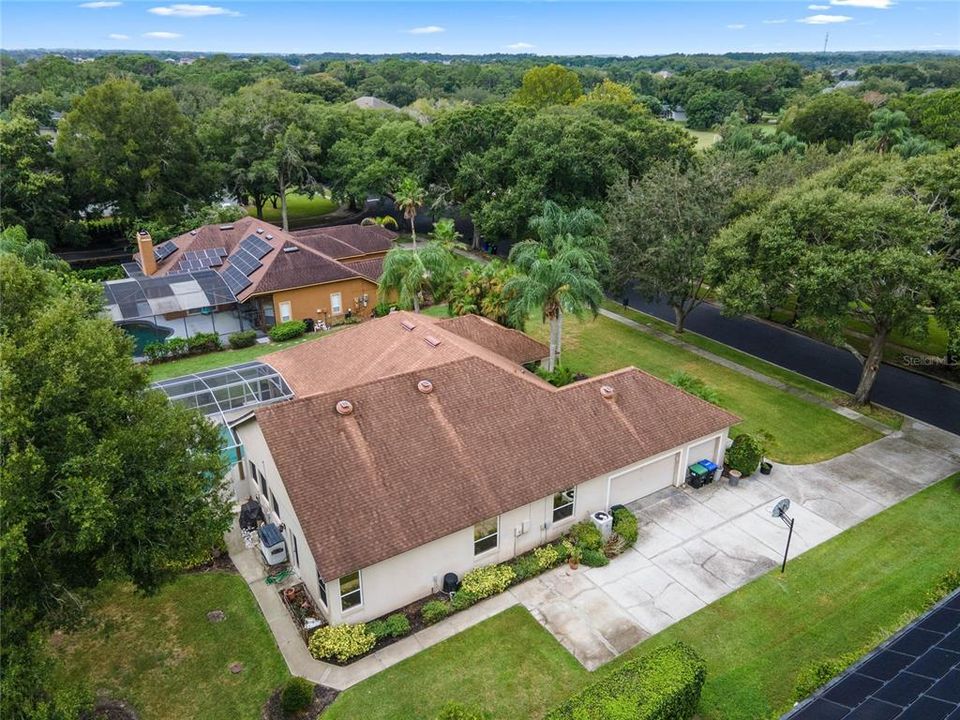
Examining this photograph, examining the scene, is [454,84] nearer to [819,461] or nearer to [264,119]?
[264,119]

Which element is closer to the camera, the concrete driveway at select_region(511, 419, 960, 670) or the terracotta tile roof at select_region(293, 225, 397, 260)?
the concrete driveway at select_region(511, 419, 960, 670)

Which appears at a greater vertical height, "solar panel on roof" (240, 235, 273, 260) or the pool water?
"solar panel on roof" (240, 235, 273, 260)

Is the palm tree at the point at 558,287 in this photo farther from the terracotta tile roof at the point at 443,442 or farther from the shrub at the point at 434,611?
the shrub at the point at 434,611

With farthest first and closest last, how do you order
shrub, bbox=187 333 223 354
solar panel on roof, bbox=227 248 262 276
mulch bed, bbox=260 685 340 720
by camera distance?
solar panel on roof, bbox=227 248 262 276 → shrub, bbox=187 333 223 354 → mulch bed, bbox=260 685 340 720

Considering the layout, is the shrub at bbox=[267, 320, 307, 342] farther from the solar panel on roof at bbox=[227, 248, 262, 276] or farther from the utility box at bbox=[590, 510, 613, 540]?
the utility box at bbox=[590, 510, 613, 540]

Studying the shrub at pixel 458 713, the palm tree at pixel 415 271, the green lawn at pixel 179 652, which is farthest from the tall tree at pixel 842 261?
the green lawn at pixel 179 652

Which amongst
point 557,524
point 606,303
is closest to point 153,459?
point 557,524

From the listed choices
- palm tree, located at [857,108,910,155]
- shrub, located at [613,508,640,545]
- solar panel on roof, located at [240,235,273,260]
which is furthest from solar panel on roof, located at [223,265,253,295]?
palm tree, located at [857,108,910,155]
